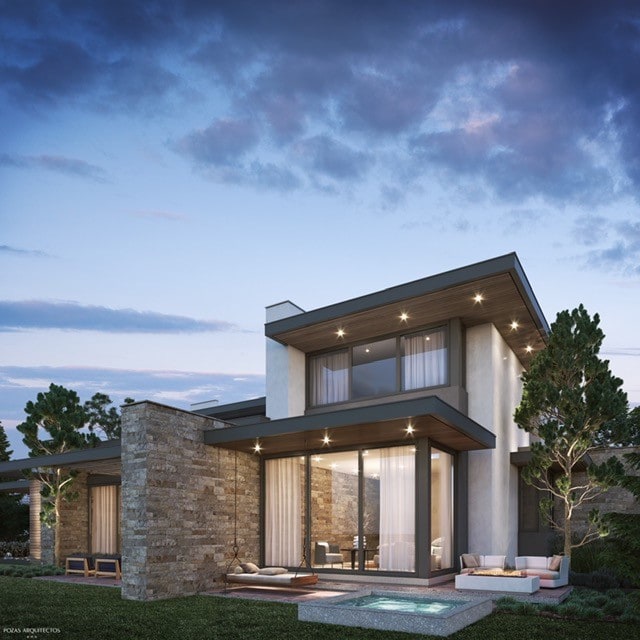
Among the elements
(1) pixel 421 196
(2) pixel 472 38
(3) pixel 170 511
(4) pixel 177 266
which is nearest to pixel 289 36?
(2) pixel 472 38

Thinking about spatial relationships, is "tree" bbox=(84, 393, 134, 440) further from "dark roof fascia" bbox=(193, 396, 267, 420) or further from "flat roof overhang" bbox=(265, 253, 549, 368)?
"flat roof overhang" bbox=(265, 253, 549, 368)

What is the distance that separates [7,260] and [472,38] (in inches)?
480

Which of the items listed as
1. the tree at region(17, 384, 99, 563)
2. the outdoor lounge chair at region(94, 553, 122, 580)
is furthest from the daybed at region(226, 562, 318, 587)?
the tree at region(17, 384, 99, 563)

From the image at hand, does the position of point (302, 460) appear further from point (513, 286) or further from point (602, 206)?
point (602, 206)

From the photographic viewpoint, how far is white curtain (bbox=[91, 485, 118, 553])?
2194 cm

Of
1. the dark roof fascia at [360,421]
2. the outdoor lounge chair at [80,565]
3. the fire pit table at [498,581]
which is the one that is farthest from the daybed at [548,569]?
the outdoor lounge chair at [80,565]

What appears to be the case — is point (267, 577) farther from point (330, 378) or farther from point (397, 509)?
point (330, 378)

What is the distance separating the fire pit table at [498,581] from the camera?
40.4 ft

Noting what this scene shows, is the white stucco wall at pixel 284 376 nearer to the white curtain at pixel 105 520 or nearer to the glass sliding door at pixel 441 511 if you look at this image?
the glass sliding door at pixel 441 511

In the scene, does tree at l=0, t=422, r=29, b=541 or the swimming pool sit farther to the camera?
tree at l=0, t=422, r=29, b=541

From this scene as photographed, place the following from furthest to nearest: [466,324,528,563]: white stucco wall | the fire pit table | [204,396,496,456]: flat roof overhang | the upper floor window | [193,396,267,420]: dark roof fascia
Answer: [193,396,267,420]: dark roof fascia
the upper floor window
[466,324,528,563]: white stucco wall
[204,396,496,456]: flat roof overhang
the fire pit table

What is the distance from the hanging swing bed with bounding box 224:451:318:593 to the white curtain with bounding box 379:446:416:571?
5.56 ft

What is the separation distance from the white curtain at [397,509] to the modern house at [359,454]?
0.09 ft

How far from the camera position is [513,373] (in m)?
18.8
